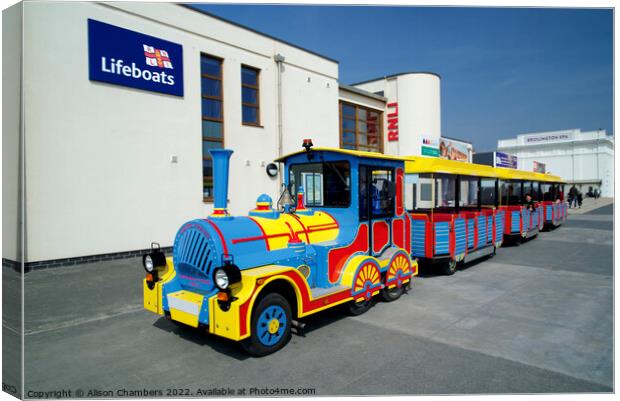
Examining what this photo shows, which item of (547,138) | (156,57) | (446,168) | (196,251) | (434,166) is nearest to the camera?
(196,251)

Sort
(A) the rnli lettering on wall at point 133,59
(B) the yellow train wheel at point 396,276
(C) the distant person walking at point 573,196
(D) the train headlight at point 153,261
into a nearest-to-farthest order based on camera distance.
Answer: (D) the train headlight at point 153,261, (B) the yellow train wheel at point 396,276, (A) the rnli lettering on wall at point 133,59, (C) the distant person walking at point 573,196

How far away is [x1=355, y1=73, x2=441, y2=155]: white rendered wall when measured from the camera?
2117 centimetres

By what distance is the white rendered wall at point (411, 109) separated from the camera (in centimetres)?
2117

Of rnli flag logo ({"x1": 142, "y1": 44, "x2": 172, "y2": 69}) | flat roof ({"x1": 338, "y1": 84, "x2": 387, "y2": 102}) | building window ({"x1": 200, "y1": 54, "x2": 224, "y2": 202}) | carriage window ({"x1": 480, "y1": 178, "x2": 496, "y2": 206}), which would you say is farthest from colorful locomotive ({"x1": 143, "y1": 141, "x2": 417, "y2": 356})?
flat roof ({"x1": 338, "y1": 84, "x2": 387, "y2": 102})

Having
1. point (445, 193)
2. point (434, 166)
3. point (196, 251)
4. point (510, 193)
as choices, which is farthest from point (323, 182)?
point (510, 193)

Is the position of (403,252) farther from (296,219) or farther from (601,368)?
(601,368)

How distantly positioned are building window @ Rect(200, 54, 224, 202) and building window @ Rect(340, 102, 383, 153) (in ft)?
22.7

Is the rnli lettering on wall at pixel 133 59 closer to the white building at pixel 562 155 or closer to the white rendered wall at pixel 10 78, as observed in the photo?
the white rendered wall at pixel 10 78

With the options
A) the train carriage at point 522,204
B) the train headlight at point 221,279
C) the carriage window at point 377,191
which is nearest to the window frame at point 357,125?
the train carriage at point 522,204

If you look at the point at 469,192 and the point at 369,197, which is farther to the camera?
the point at 469,192

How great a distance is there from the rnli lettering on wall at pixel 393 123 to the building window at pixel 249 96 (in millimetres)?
9970

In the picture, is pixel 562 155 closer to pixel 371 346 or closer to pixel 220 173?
pixel 371 346

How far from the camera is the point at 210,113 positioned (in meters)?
12.4

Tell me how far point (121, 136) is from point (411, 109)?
15735 mm
